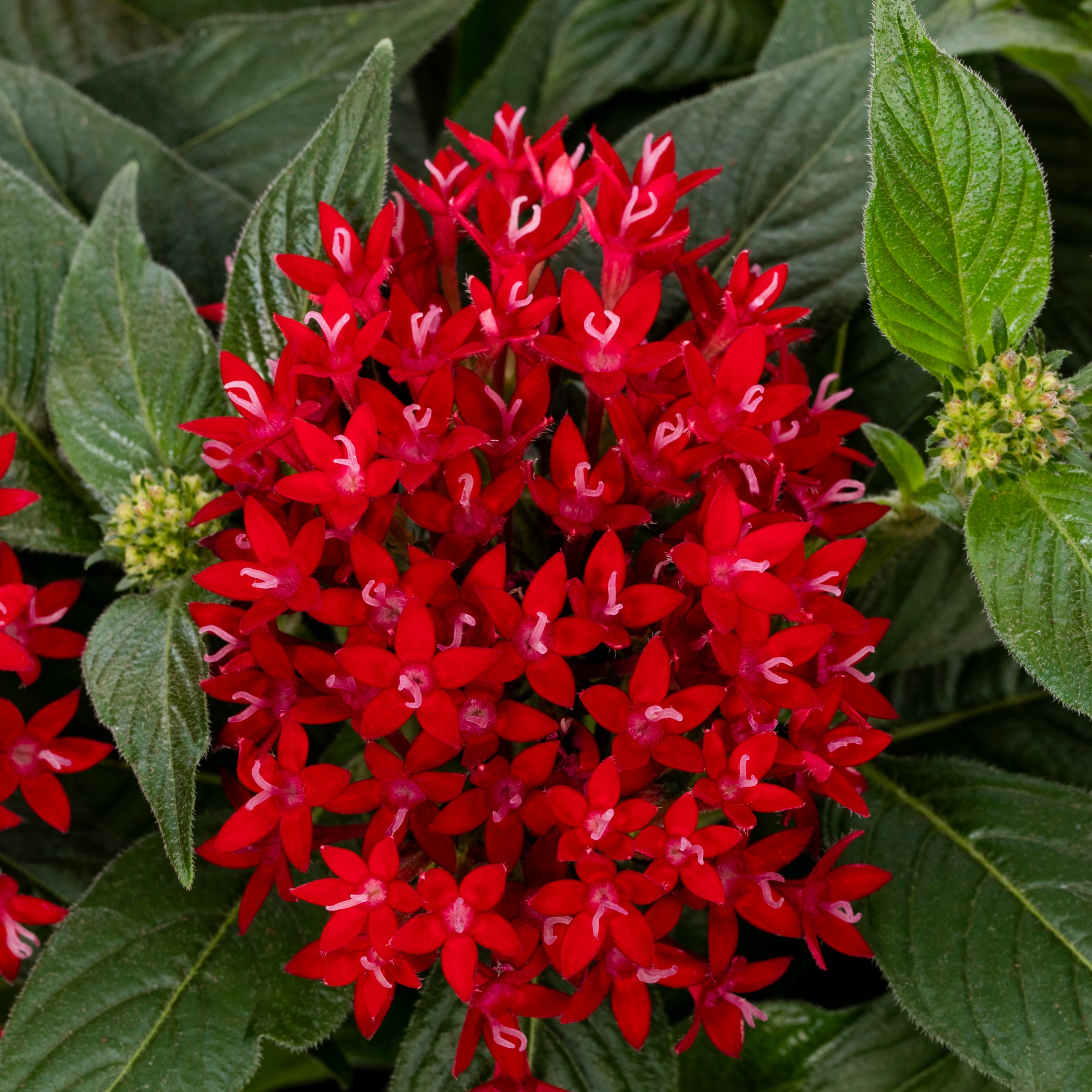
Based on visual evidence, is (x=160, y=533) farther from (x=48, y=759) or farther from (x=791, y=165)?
(x=791, y=165)

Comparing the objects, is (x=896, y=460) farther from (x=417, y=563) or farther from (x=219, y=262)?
(x=219, y=262)

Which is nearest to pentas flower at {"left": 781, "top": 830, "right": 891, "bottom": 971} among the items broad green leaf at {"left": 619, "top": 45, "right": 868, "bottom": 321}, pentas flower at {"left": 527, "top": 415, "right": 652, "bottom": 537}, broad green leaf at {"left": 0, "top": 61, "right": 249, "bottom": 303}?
pentas flower at {"left": 527, "top": 415, "right": 652, "bottom": 537}

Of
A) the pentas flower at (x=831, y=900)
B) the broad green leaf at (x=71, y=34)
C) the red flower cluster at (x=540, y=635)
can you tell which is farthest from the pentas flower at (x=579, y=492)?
the broad green leaf at (x=71, y=34)

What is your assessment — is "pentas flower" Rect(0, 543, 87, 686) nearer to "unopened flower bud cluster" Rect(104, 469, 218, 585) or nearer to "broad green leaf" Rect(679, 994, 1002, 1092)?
"unopened flower bud cluster" Rect(104, 469, 218, 585)

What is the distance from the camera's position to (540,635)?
0.52 metres

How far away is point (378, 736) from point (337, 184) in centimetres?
37

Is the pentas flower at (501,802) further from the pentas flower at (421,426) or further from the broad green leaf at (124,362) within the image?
the broad green leaf at (124,362)

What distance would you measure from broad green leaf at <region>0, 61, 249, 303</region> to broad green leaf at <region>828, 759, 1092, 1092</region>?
69 cm

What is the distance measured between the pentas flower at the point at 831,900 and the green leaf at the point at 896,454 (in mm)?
236

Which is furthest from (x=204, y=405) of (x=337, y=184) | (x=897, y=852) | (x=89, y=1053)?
(x=897, y=852)

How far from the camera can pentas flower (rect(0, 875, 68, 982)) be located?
2.21 ft

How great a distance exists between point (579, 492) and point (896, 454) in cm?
24

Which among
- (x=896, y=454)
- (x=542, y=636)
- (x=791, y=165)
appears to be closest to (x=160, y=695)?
(x=542, y=636)

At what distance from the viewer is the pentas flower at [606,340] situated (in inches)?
23.1
